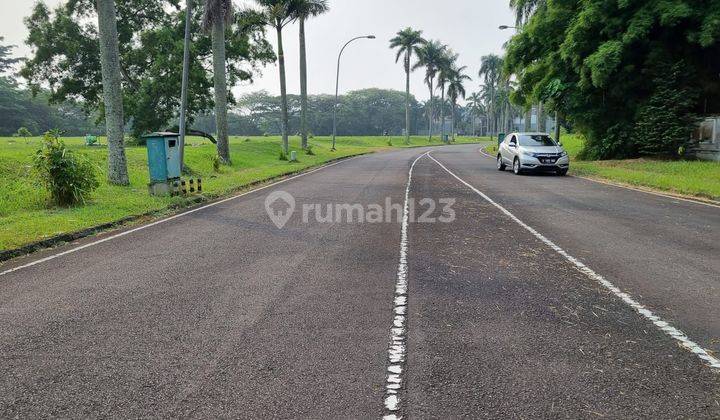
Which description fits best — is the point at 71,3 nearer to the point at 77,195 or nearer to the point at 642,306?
the point at 77,195

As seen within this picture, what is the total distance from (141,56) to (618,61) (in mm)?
31227

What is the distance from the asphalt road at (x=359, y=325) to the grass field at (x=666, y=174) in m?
6.03

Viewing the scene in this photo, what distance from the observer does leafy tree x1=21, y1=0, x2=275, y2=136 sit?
3214cm

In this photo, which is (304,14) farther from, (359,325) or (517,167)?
(359,325)

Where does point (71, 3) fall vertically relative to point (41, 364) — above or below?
above

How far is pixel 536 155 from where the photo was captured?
733 inches

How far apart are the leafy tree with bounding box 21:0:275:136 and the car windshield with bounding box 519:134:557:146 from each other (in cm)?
1972

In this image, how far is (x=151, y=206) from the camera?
11.0m

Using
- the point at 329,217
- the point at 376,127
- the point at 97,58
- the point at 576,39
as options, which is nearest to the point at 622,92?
the point at 576,39

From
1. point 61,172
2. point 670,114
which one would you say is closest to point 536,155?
point 670,114

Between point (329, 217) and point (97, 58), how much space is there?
3241cm

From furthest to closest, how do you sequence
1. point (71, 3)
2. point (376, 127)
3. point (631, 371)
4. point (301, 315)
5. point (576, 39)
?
point (376, 127)
point (71, 3)
point (576, 39)
point (301, 315)
point (631, 371)

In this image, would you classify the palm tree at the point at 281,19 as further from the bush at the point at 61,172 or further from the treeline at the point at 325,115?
the treeline at the point at 325,115

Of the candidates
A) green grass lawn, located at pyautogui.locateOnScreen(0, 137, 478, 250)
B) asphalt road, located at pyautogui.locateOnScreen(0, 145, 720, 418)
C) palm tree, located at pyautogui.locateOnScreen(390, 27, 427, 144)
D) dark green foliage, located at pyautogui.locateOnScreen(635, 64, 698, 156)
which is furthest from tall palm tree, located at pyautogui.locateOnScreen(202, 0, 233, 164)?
palm tree, located at pyautogui.locateOnScreen(390, 27, 427, 144)
